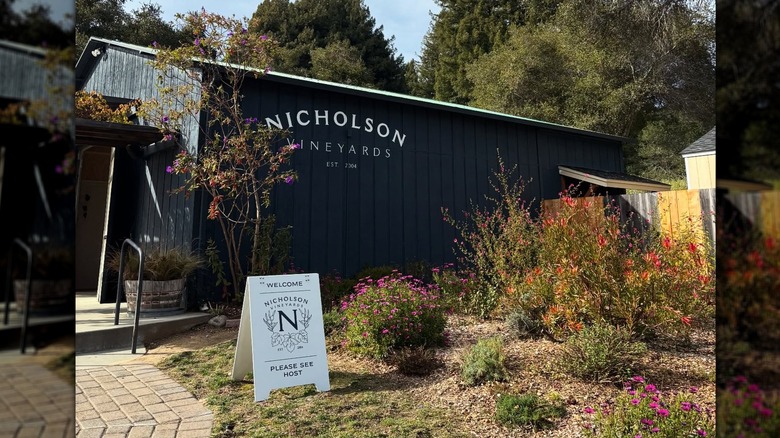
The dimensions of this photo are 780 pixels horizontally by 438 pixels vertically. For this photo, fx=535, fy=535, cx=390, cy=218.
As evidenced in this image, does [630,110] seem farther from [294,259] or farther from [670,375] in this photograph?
[670,375]

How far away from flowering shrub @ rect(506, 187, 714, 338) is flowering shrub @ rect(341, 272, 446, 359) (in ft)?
2.94

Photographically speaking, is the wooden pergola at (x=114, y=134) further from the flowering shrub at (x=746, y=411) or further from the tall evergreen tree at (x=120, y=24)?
the tall evergreen tree at (x=120, y=24)

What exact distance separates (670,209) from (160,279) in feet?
22.7

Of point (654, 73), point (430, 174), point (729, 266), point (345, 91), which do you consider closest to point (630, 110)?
point (654, 73)

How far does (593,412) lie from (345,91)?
5946 mm

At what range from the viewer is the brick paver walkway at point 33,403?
969 millimetres

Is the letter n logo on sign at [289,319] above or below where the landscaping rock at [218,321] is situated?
above

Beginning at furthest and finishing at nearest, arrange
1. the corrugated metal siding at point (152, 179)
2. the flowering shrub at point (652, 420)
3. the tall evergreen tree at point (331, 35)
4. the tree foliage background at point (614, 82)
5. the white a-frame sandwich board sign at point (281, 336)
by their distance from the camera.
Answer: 1. the tall evergreen tree at point (331, 35)
2. the tree foliage background at point (614, 82)
3. the corrugated metal siding at point (152, 179)
4. the white a-frame sandwich board sign at point (281, 336)
5. the flowering shrub at point (652, 420)

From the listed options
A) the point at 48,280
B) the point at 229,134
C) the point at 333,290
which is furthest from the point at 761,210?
the point at 229,134

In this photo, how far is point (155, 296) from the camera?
20.1ft

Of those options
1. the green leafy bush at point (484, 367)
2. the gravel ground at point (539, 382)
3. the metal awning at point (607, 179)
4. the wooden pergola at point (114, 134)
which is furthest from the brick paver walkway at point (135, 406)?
the metal awning at point (607, 179)

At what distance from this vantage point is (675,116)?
801 inches

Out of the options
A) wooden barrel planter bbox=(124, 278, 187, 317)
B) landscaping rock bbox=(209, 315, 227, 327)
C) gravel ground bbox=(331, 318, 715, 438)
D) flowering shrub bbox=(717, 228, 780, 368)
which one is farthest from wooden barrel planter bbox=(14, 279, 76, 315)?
wooden barrel planter bbox=(124, 278, 187, 317)

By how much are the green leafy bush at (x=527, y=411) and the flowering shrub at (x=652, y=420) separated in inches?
8.9
